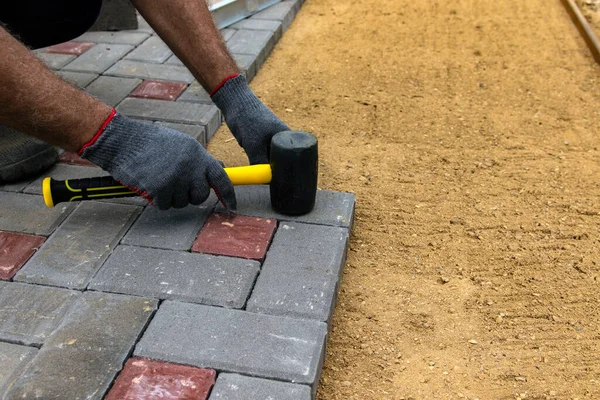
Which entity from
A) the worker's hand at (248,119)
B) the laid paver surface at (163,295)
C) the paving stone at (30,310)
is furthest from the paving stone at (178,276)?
the worker's hand at (248,119)

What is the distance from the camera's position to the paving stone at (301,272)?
6.56 ft

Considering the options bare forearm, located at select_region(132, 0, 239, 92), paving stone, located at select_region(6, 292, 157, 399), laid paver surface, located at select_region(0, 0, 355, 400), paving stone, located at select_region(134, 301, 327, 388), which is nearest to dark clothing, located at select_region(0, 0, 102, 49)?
bare forearm, located at select_region(132, 0, 239, 92)

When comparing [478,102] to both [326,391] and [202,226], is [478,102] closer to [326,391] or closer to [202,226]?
[202,226]

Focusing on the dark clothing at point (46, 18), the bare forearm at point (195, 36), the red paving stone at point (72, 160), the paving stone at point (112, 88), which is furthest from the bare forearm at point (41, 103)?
the paving stone at point (112, 88)

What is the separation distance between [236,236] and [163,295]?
0.40 metres

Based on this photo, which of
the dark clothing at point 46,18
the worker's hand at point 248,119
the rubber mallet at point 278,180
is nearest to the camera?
the rubber mallet at point 278,180

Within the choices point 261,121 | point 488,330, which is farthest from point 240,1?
point 488,330

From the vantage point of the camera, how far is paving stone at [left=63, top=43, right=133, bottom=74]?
3748 mm

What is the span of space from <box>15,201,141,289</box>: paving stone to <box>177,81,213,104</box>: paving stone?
1.10 m

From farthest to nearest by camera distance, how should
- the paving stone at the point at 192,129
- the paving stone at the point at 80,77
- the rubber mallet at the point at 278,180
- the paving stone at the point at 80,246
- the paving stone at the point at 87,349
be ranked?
1. the paving stone at the point at 80,77
2. the paving stone at the point at 192,129
3. the rubber mallet at the point at 278,180
4. the paving stone at the point at 80,246
5. the paving stone at the point at 87,349

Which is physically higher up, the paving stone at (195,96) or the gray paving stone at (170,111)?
the gray paving stone at (170,111)

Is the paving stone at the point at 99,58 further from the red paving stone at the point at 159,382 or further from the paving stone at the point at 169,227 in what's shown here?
the red paving stone at the point at 159,382

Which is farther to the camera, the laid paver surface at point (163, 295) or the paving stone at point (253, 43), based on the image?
the paving stone at point (253, 43)

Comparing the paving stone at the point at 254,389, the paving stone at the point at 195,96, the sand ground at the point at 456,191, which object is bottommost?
the sand ground at the point at 456,191
